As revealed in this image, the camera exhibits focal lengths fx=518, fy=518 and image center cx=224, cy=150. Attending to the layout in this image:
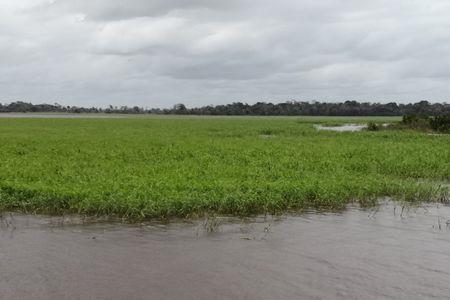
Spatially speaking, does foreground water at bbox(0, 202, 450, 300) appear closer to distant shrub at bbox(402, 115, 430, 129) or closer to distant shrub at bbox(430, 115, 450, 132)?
distant shrub at bbox(430, 115, 450, 132)

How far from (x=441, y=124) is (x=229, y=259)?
4158 cm

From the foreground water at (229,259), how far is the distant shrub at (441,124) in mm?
36366

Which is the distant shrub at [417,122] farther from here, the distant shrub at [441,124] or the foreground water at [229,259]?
the foreground water at [229,259]

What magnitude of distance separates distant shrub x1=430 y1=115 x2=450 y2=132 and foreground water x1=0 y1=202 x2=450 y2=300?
119 feet

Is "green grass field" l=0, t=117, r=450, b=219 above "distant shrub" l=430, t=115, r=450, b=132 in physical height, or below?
below

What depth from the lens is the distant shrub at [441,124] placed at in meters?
44.7

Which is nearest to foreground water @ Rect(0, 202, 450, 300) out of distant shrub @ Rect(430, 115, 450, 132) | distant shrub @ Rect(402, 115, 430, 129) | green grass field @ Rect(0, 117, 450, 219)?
green grass field @ Rect(0, 117, 450, 219)

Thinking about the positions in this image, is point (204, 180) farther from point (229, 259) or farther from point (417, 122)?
point (417, 122)

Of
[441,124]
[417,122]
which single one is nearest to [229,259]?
[441,124]

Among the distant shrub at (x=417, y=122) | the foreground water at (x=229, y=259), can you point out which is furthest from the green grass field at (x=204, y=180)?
the distant shrub at (x=417, y=122)

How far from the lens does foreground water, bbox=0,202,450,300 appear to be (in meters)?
6.93

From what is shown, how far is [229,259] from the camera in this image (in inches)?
325

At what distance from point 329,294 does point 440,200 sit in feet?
26.7

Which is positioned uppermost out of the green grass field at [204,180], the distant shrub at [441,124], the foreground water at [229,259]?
the distant shrub at [441,124]
